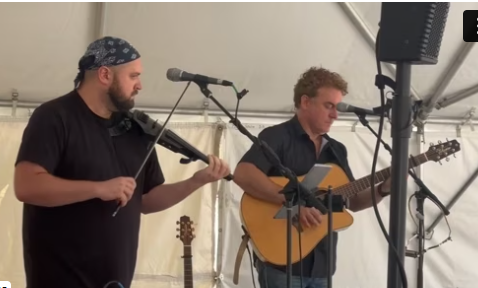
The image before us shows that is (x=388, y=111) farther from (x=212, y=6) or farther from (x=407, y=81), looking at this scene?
(x=212, y=6)

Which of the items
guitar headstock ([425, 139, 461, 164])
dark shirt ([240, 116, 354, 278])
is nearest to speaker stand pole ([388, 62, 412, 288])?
dark shirt ([240, 116, 354, 278])

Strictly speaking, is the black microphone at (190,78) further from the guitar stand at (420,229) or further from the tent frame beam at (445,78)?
the tent frame beam at (445,78)

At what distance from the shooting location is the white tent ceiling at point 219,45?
316 centimetres

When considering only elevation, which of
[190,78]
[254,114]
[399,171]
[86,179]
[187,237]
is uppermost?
[190,78]

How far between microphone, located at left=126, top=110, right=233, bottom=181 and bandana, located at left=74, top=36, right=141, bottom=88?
176 millimetres

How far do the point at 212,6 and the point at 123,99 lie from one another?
1247mm

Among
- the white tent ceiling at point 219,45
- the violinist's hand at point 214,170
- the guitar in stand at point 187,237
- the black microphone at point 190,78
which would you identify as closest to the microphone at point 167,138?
the violinist's hand at point 214,170

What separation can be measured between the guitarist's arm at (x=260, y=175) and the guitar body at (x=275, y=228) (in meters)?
0.06

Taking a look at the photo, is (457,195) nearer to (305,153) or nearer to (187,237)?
(305,153)

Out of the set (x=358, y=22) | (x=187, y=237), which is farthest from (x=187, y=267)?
(x=358, y=22)

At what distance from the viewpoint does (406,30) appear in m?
1.24

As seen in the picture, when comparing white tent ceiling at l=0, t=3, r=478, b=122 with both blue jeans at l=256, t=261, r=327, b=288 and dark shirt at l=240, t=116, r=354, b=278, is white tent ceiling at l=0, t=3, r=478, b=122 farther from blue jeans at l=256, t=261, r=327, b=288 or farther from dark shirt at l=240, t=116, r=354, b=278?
blue jeans at l=256, t=261, r=327, b=288

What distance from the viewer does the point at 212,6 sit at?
10.5ft

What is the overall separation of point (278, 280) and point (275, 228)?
0.96 feet
